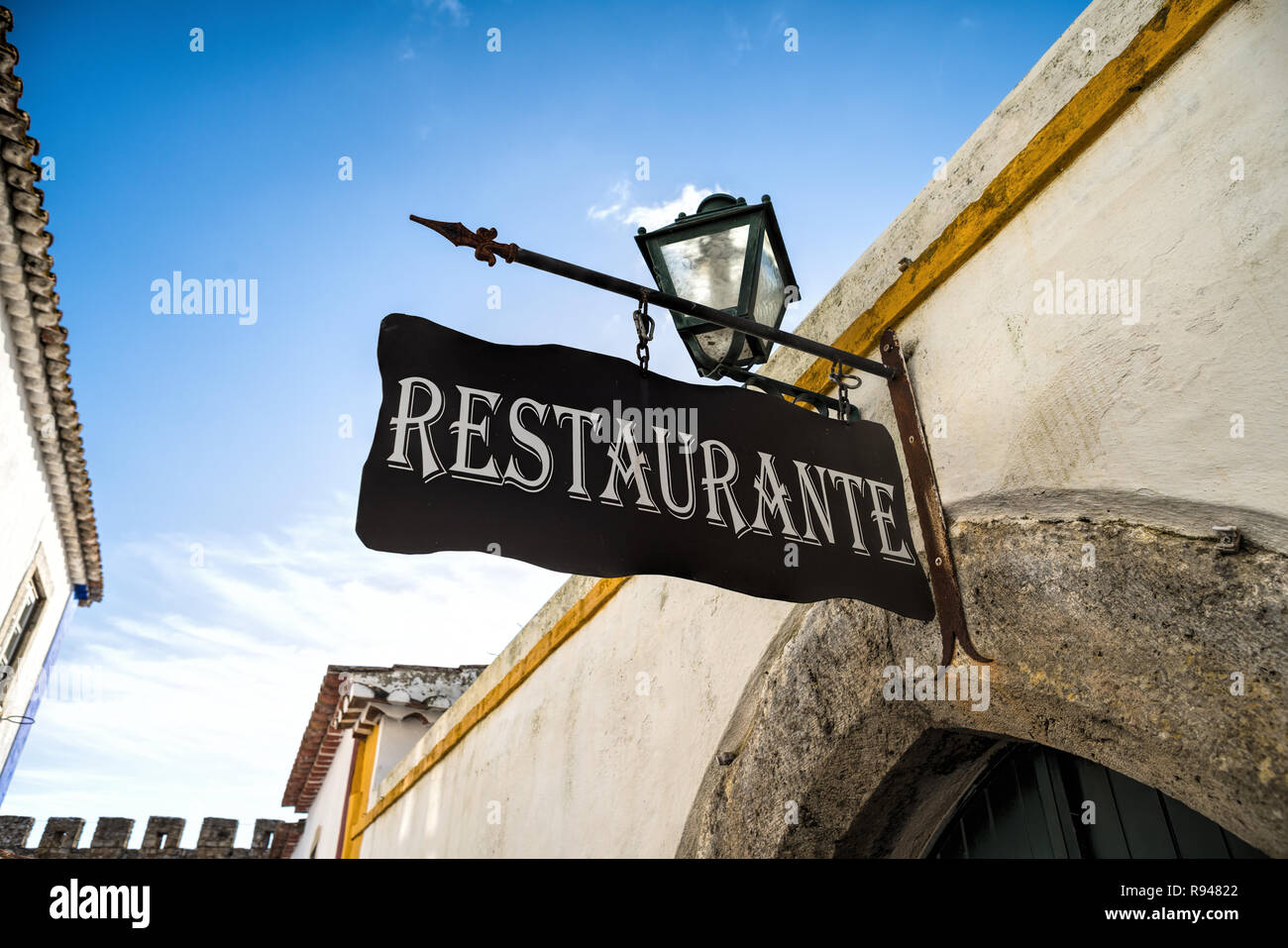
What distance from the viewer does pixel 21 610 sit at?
9.46 m

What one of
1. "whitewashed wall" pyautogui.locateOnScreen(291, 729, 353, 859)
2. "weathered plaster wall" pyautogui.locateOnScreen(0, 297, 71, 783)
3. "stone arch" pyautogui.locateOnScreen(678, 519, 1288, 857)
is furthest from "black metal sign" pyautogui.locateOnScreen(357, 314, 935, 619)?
"whitewashed wall" pyautogui.locateOnScreen(291, 729, 353, 859)

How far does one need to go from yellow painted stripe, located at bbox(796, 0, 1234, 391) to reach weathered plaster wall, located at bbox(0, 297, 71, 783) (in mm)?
7271

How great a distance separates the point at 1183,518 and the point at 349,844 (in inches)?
341

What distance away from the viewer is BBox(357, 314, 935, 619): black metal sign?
1.62 m

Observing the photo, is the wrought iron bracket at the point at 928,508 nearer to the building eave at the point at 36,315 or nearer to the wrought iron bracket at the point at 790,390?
the wrought iron bracket at the point at 790,390

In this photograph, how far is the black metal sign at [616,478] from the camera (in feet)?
5.31

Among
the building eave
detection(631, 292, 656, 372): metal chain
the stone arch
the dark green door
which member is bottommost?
the dark green door

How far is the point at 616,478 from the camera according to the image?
5.84 ft

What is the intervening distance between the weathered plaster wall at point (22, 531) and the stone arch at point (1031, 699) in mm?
7389

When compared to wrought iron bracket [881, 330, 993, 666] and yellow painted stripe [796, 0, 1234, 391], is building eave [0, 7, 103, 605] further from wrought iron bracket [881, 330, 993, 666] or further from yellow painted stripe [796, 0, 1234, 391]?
wrought iron bracket [881, 330, 993, 666]

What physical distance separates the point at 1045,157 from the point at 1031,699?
145cm

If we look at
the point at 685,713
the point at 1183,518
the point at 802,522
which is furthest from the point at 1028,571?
the point at 685,713

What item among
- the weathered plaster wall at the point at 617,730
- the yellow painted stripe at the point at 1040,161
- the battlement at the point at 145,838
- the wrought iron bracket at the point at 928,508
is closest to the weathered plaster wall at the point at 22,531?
the battlement at the point at 145,838

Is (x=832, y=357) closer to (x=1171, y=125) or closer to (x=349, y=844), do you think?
(x=1171, y=125)
